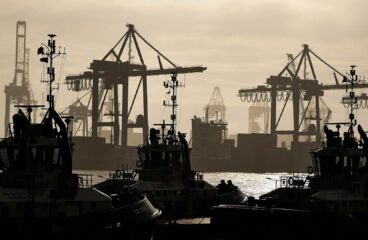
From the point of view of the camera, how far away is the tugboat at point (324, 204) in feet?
140

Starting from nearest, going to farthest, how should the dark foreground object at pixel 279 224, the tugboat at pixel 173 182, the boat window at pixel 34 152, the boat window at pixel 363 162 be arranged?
the boat window at pixel 34 152, the dark foreground object at pixel 279 224, the boat window at pixel 363 162, the tugboat at pixel 173 182

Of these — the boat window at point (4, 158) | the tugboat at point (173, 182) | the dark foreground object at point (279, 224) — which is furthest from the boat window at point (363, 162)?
the boat window at point (4, 158)

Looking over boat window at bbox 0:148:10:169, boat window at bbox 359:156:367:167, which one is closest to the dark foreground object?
boat window at bbox 359:156:367:167

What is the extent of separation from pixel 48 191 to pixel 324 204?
624 inches

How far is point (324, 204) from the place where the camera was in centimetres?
4522

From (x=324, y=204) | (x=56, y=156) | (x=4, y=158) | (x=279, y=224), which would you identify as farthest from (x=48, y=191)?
(x=324, y=204)

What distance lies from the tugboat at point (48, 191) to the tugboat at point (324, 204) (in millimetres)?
6497

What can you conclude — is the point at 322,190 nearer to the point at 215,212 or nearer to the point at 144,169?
the point at 215,212

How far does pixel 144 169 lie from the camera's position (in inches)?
2156

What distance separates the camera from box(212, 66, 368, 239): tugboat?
140ft

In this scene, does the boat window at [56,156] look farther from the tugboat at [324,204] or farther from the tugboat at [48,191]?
the tugboat at [324,204]

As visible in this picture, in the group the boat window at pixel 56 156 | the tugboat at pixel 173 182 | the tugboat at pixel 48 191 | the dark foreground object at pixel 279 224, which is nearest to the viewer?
the tugboat at pixel 48 191

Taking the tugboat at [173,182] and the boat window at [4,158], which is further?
the tugboat at [173,182]

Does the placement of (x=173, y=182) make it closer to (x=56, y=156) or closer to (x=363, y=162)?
(x=363, y=162)
